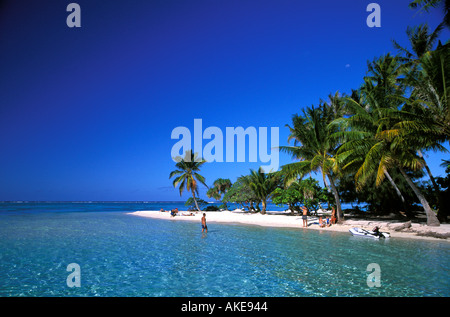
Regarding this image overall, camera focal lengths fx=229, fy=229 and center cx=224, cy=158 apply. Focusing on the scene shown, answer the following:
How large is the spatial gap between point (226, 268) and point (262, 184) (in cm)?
2474

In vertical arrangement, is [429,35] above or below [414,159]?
above

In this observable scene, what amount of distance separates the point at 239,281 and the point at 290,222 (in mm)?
18651

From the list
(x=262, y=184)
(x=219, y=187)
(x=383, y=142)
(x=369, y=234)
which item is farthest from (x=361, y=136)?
(x=219, y=187)

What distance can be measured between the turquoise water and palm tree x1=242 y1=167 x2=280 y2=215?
18.7 m

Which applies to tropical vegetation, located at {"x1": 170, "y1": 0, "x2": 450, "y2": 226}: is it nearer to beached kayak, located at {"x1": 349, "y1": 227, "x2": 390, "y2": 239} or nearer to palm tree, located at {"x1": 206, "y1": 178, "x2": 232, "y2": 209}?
beached kayak, located at {"x1": 349, "y1": 227, "x2": 390, "y2": 239}

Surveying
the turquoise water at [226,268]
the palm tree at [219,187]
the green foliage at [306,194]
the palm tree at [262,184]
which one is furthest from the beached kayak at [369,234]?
the palm tree at [219,187]

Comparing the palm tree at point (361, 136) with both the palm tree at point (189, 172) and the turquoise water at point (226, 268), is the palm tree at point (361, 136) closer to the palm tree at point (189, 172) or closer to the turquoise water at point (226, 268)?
the turquoise water at point (226, 268)

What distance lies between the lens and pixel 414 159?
17.0 metres

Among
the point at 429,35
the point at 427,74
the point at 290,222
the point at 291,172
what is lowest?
the point at 290,222

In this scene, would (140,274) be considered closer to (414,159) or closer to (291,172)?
(291,172)

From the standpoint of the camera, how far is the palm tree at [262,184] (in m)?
33.2

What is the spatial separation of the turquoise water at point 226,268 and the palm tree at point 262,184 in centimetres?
1871
